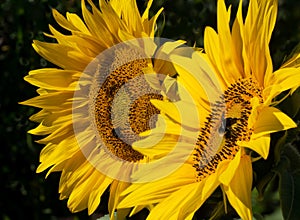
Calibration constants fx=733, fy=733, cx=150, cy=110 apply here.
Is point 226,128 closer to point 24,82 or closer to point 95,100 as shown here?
point 95,100

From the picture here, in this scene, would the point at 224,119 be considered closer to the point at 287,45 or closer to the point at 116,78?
the point at 116,78

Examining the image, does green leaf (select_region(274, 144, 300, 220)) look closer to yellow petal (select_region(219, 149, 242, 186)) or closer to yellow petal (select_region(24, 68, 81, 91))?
yellow petal (select_region(219, 149, 242, 186))

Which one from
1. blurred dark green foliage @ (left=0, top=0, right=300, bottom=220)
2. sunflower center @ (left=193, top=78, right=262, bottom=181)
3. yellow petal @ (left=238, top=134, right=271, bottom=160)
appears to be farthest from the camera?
blurred dark green foliage @ (left=0, top=0, right=300, bottom=220)

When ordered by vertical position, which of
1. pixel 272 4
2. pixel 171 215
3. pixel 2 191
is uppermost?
pixel 272 4

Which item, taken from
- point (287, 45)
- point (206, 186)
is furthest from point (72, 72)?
point (287, 45)

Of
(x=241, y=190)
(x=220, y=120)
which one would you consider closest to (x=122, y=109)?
(x=220, y=120)

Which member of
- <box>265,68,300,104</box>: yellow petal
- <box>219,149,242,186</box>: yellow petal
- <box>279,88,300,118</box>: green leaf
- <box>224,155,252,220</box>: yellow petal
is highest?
<box>265,68,300,104</box>: yellow petal

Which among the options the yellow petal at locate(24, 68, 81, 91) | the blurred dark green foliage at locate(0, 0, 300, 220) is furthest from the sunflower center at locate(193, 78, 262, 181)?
the blurred dark green foliage at locate(0, 0, 300, 220)
